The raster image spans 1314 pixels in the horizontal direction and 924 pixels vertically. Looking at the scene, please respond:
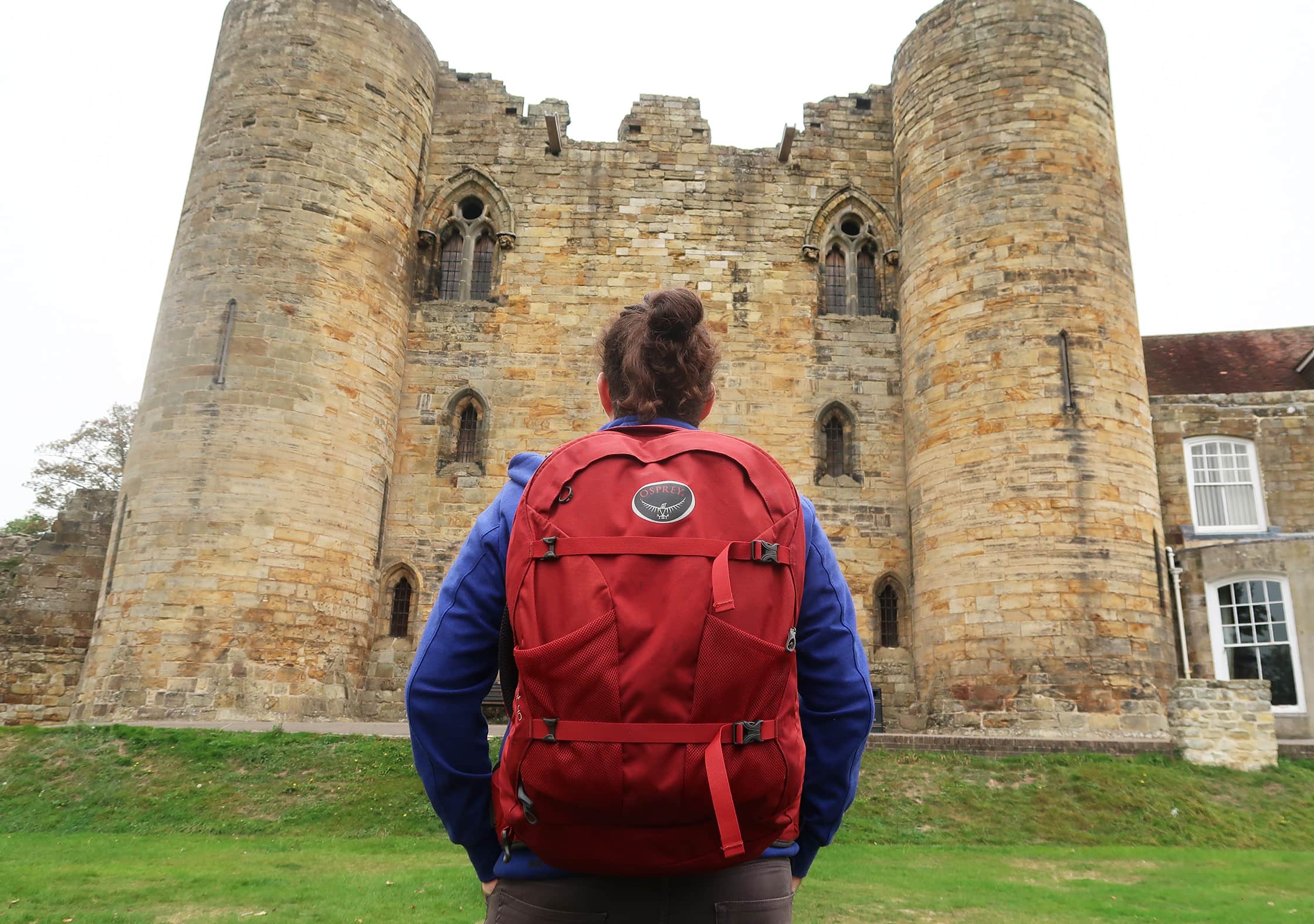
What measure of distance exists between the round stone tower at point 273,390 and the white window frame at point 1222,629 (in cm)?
1346

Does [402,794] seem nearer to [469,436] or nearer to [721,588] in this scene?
[469,436]

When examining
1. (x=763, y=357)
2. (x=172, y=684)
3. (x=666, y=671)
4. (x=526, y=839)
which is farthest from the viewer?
(x=763, y=357)

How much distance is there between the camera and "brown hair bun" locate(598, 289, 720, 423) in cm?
213

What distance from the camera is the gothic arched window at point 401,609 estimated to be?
52.0ft

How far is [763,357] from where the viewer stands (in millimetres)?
17188

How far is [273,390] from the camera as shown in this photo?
14.6 meters

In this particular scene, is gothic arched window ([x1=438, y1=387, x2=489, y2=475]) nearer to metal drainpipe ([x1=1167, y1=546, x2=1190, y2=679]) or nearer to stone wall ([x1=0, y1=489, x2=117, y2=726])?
stone wall ([x1=0, y1=489, x2=117, y2=726])

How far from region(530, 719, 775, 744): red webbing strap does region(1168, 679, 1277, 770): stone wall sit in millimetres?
11755

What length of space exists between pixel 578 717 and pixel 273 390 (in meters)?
14.2

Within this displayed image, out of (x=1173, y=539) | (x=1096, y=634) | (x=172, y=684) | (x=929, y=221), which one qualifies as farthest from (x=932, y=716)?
(x=172, y=684)

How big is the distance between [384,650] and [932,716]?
8505 millimetres

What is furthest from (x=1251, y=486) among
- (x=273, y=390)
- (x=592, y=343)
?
(x=273, y=390)

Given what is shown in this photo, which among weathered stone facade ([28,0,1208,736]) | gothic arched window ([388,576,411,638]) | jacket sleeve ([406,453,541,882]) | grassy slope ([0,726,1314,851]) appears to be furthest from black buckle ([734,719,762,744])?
gothic arched window ([388,576,411,638])

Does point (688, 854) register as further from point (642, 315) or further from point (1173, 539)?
point (1173, 539)
